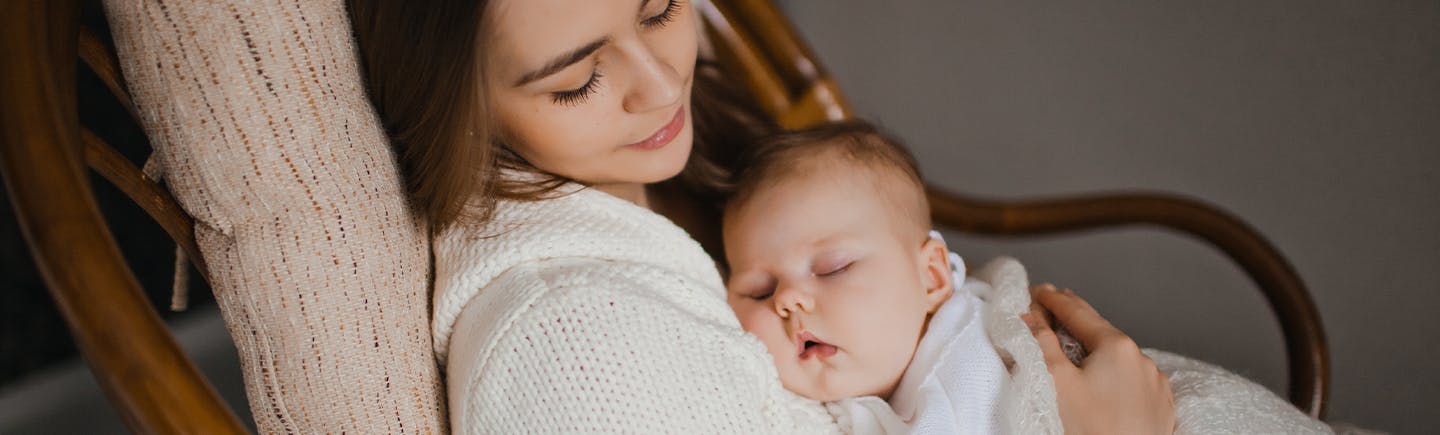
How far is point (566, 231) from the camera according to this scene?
890 millimetres

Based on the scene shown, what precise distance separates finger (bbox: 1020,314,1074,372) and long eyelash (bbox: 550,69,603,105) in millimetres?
513

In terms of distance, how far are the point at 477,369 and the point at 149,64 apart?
0.34 m

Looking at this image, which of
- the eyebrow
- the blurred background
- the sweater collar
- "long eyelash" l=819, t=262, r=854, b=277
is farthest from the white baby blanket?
the blurred background

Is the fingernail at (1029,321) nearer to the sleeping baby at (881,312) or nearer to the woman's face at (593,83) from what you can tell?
the sleeping baby at (881,312)

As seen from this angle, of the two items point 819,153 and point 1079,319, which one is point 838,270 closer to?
point 819,153

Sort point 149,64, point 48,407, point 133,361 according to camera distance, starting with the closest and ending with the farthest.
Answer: point 133,361, point 149,64, point 48,407

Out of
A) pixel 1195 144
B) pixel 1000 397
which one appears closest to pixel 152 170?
pixel 1000 397

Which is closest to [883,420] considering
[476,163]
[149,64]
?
[476,163]

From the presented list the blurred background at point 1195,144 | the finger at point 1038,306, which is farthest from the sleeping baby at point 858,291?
the blurred background at point 1195,144

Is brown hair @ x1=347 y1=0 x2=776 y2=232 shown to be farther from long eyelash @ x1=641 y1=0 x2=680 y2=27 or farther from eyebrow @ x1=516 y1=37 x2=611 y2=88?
long eyelash @ x1=641 y1=0 x2=680 y2=27

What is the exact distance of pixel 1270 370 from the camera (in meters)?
2.05

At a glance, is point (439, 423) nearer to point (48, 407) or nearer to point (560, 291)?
point (560, 291)

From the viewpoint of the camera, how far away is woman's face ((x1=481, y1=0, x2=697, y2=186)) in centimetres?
83

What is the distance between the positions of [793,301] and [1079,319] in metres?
0.42
